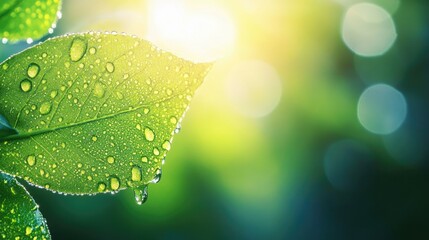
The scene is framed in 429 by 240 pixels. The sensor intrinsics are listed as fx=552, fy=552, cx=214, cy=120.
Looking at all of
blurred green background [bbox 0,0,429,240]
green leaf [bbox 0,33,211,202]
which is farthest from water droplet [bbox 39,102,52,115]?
blurred green background [bbox 0,0,429,240]

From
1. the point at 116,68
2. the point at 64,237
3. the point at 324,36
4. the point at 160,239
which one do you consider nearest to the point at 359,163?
the point at 324,36

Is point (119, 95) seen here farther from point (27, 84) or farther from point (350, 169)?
point (350, 169)

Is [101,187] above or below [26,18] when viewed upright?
below

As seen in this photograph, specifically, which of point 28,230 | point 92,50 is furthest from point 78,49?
point 28,230

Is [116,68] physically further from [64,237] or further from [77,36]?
[64,237]

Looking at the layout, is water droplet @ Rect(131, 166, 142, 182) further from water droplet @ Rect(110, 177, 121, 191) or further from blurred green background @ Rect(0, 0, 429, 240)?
blurred green background @ Rect(0, 0, 429, 240)

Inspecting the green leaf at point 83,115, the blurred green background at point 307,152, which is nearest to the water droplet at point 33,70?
the green leaf at point 83,115
